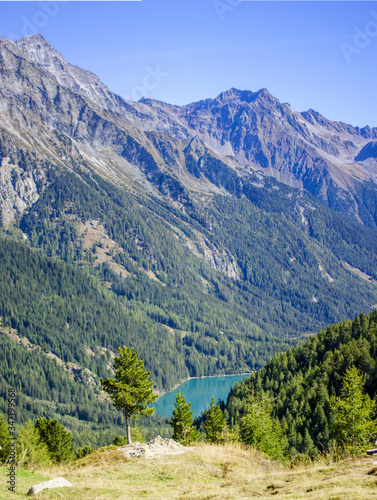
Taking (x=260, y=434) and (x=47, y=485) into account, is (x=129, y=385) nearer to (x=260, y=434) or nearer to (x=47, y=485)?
(x=260, y=434)

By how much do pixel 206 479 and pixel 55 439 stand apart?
51641 mm

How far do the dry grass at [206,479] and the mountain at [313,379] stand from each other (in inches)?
1967

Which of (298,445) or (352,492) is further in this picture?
(298,445)

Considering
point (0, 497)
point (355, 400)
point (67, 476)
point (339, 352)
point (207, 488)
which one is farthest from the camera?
point (339, 352)

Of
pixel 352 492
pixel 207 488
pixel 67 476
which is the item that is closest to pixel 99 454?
pixel 67 476

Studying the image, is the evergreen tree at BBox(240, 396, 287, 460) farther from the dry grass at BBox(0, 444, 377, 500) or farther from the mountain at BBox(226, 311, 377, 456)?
the mountain at BBox(226, 311, 377, 456)

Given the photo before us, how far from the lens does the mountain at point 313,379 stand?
89.2 metres

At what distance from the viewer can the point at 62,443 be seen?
70.3 meters

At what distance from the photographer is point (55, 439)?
228 ft

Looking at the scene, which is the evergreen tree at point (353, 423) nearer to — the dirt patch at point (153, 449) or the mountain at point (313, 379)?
the dirt patch at point (153, 449)

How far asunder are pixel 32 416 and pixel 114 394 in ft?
545

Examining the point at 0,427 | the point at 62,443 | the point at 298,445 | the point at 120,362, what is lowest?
the point at 298,445

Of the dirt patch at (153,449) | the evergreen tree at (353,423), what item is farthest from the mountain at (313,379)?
the dirt patch at (153,449)

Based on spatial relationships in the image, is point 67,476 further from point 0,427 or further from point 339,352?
point 339,352
